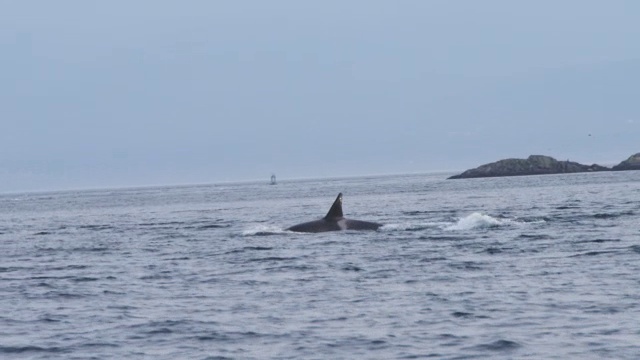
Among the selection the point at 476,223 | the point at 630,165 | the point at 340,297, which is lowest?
the point at 340,297

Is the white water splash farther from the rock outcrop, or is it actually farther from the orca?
the rock outcrop

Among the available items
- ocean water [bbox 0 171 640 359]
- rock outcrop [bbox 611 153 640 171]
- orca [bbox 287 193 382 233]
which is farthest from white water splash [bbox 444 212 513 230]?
rock outcrop [bbox 611 153 640 171]

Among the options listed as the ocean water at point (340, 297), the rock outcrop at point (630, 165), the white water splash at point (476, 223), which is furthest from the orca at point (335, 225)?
the rock outcrop at point (630, 165)

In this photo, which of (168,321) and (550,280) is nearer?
(168,321)

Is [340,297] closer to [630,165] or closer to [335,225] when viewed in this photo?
[335,225]

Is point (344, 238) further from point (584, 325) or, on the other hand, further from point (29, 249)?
point (584, 325)

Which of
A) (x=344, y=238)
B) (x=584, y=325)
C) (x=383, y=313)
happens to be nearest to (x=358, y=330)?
(x=383, y=313)

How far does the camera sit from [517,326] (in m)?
21.2

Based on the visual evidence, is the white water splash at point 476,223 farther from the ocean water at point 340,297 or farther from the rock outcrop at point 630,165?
the rock outcrop at point 630,165

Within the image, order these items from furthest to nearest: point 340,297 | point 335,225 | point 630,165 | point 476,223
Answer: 1. point 630,165
2. point 476,223
3. point 335,225
4. point 340,297

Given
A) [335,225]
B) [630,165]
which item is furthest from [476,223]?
[630,165]

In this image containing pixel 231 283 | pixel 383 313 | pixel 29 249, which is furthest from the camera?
pixel 29 249

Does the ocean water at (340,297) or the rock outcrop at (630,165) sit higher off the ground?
the rock outcrop at (630,165)

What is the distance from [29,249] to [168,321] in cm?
2455
